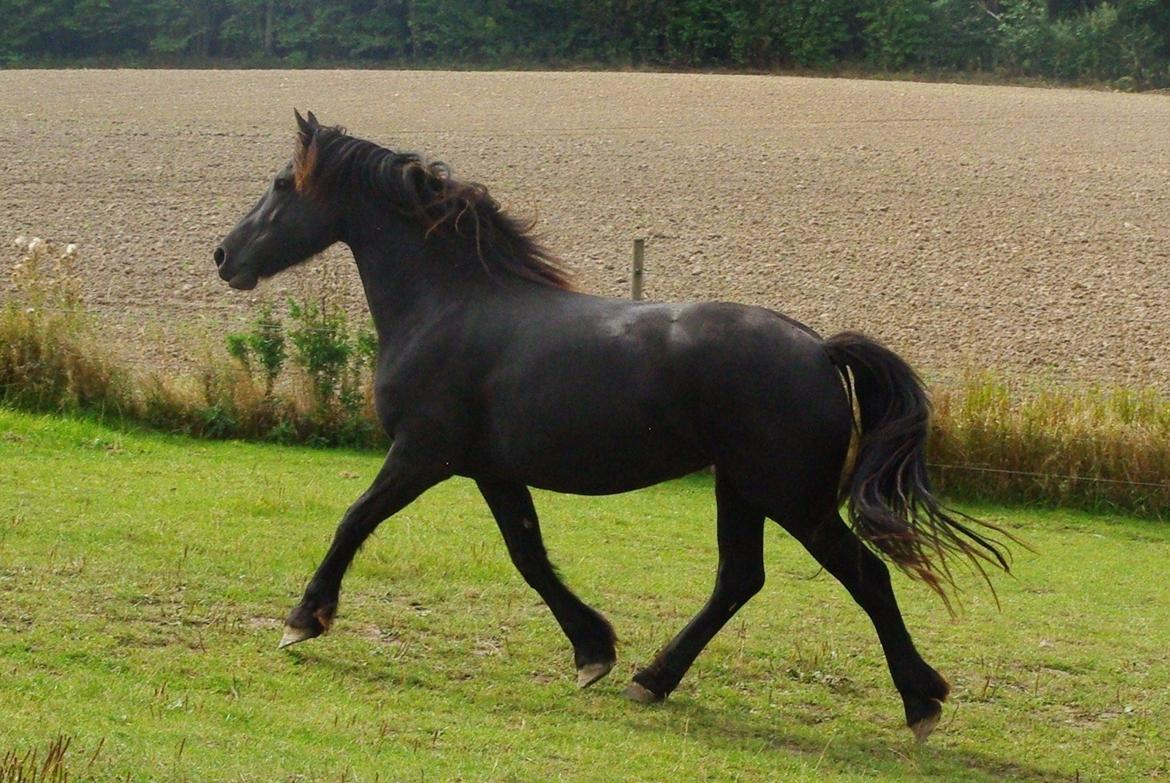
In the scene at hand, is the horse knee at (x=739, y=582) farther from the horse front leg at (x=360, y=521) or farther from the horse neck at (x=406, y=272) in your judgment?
the horse neck at (x=406, y=272)

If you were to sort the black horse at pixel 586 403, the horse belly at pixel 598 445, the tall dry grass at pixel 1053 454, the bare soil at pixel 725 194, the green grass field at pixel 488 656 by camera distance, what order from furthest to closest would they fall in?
the bare soil at pixel 725 194
the tall dry grass at pixel 1053 454
the horse belly at pixel 598 445
the black horse at pixel 586 403
the green grass field at pixel 488 656

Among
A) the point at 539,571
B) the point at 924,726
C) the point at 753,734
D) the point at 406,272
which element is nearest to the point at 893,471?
the point at 924,726

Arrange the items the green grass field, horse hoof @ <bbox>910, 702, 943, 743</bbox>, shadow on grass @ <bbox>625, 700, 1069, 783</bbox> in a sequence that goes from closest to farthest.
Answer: the green grass field → shadow on grass @ <bbox>625, 700, 1069, 783</bbox> → horse hoof @ <bbox>910, 702, 943, 743</bbox>

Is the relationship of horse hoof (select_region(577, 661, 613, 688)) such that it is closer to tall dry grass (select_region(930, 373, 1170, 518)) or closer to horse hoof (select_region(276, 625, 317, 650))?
horse hoof (select_region(276, 625, 317, 650))

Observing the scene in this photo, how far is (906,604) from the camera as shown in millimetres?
8008

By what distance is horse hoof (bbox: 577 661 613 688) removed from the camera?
6305mm

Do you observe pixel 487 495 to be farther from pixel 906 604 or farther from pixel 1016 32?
pixel 1016 32

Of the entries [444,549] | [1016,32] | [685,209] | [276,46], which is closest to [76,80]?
[276,46]

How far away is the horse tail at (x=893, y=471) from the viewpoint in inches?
222

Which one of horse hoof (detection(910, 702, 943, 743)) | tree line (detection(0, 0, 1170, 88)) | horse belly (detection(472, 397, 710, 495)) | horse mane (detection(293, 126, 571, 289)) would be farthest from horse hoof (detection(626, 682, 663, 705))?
tree line (detection(0, 0, 1170, 88))

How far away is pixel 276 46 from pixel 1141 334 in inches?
1247

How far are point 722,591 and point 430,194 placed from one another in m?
2.11

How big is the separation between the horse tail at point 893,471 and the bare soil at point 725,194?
5.64 metres

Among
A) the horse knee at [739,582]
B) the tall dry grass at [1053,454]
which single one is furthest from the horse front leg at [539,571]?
the tall dry grass at [1053,454]
